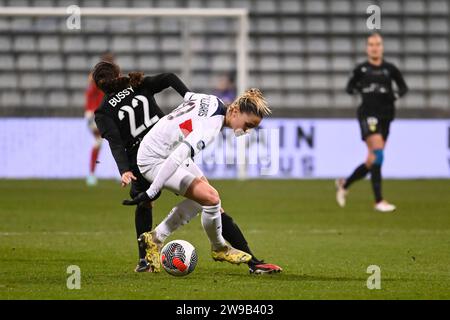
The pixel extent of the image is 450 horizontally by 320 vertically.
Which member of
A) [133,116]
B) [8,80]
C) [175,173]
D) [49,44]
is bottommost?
[175,173]

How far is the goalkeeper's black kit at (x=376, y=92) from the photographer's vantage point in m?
14.6

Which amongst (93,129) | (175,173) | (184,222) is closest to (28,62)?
(93,129)

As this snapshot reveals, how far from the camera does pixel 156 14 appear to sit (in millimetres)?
20172

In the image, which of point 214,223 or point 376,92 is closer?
point 214,223

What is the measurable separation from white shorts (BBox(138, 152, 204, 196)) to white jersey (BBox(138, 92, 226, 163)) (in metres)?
0.06

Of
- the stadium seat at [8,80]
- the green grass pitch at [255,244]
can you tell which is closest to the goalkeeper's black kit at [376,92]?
the green grass pitch at [255,244]

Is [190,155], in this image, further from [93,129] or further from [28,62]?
[28,62]

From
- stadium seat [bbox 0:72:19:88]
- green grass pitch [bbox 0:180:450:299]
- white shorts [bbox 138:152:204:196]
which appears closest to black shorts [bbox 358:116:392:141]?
green grass pitch [bbox 0:180:450:299]

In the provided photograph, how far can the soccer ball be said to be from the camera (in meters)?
8.17

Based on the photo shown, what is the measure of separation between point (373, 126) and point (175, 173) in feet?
22.8

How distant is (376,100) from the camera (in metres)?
14.7

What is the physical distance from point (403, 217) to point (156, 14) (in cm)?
825

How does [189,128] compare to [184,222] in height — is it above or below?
above

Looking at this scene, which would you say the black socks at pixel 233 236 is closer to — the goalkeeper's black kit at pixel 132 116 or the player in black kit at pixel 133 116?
the player in black kit at pixel 133 116
